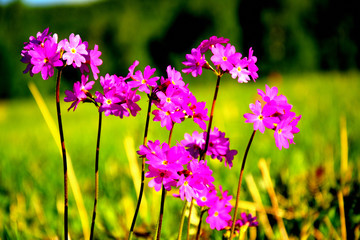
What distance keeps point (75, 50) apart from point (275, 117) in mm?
459

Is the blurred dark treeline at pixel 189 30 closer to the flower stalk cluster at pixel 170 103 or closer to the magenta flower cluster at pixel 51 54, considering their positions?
the flower stalk cluster at pixel 170 103

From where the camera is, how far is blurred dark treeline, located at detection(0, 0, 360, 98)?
18.1 meters

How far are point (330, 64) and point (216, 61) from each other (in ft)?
65.3

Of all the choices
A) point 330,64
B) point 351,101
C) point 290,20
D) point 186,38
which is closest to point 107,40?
point 186,38

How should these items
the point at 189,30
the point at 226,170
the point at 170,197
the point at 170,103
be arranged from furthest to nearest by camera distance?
the point at 189,30 → the point at 226,170 → the point at 170,197 → the point at 170,103

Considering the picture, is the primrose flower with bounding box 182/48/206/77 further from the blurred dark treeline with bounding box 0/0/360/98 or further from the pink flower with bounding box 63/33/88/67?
the blurred dark treeline with bounding box 0/0/360/98

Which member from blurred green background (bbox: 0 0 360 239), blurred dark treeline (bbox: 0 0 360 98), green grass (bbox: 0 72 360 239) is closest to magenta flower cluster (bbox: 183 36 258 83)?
blurred green background (bbox: 0 0 360 239)

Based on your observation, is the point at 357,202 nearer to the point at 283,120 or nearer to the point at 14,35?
the point at 283,120

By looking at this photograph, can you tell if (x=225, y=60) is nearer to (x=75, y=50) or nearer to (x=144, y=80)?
(x=144, y=80)

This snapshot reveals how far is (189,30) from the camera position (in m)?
23.1

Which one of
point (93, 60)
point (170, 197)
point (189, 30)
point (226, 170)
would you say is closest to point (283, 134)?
point (93, 60)

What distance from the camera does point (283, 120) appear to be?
2.35 ft

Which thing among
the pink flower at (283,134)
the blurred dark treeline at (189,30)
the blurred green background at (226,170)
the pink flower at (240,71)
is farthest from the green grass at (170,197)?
the blurred dark treeline at (189,30)

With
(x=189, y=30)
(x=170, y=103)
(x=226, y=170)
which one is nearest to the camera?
(x=170, y=103)
